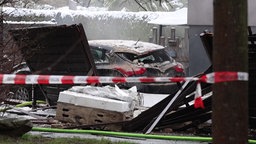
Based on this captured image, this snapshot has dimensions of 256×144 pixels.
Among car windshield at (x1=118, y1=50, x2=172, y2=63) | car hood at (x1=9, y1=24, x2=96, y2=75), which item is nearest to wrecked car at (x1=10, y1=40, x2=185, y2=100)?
car windshield at (x1=118, y1=50, x2=172, y2=63)

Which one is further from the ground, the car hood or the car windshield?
the car hood

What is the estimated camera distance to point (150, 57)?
14234 millimetres

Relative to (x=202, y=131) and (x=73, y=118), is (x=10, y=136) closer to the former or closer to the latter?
(x=73, y=118)

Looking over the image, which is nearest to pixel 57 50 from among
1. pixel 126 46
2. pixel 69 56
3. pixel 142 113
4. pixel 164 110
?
pixel 69 56

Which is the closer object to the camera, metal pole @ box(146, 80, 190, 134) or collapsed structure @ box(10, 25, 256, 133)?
metal pole @ box(146, 80, 190, 134)

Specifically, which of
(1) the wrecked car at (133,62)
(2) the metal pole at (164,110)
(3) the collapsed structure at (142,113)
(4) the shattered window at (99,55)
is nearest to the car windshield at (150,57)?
(1) the wrecked car at (133,62)

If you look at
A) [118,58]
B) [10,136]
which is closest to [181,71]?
[118,58]

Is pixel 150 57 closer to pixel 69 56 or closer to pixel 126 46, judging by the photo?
pixel 126 46

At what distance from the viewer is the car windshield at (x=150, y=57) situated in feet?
45.7

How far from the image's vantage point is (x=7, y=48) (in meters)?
7.83

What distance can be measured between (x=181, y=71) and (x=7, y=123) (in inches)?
352

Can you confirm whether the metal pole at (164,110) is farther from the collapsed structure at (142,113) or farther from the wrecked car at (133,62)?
the wrecked car at (133,62)

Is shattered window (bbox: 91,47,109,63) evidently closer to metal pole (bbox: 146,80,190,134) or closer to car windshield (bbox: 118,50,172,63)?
car windshield (bbox: 118,50,172,63)

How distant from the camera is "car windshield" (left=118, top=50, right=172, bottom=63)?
45.7 feet
